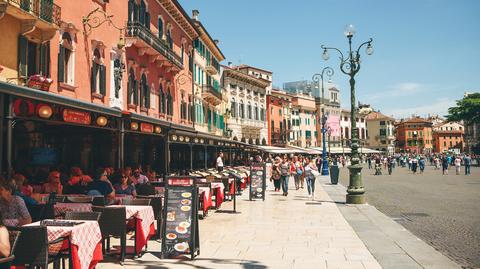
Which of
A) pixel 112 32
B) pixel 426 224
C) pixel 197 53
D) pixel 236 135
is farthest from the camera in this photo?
pixel 236 135

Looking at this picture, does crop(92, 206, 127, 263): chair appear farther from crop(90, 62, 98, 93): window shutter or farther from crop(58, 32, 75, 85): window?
crop(90, 62, 98, 93): window shutter

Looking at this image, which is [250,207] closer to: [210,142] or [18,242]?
[210,142]

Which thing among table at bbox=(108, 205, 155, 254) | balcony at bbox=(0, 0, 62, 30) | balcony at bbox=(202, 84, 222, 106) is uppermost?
balcony at bbox=(202, 84, 222, 106)

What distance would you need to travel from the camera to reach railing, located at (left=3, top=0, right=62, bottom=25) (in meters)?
13.0

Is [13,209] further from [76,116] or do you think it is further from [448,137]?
[448,137]

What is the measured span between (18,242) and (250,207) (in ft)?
33.8

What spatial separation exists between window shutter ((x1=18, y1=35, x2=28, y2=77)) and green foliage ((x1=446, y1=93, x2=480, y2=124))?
68011 mm

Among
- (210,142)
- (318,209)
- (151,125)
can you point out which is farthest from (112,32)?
(318,209)

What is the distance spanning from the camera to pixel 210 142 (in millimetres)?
21469

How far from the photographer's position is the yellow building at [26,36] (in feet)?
41.9

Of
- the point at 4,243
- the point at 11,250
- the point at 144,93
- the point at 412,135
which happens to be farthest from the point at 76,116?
the point at 412,135

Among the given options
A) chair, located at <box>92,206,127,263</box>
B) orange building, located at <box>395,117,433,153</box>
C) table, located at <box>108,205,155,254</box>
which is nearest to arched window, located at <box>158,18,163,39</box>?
table, located at <box>108,205,155,254</box>

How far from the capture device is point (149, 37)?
22.9 meters

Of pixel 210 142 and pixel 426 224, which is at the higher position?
pixel 210 142
